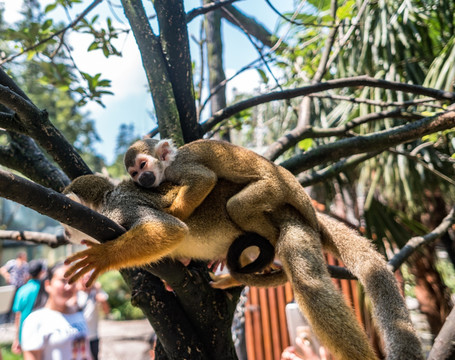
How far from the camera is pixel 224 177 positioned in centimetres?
224

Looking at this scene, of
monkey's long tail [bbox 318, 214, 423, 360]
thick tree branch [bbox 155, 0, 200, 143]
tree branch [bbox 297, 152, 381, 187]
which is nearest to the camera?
monkey's long tail [bbox 318, 214, 423, 360]

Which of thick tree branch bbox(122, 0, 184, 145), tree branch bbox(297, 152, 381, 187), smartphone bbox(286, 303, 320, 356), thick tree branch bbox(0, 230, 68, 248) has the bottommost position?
smartphone bbox(286, 303, 320, 356)

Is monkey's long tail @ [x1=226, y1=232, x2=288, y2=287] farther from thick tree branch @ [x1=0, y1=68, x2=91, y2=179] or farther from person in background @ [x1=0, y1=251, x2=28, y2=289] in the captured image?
person in background @ [x1=0, y1=251, x2=28, y2=289]

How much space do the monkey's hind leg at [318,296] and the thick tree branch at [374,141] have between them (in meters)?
0.61

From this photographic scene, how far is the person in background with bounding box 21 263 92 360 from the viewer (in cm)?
366

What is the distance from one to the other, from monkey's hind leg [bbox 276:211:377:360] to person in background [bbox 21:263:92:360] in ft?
8.65

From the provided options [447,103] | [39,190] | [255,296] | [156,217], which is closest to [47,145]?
[156,217]

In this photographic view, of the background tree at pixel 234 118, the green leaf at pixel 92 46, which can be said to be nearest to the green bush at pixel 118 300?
the background tree at pixel 234 118

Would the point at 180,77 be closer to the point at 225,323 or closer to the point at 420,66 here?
the point at 225,323

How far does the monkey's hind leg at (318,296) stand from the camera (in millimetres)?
1533

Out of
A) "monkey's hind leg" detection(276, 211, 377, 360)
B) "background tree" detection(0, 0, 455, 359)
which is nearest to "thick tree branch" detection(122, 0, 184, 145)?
"background tree" detection(0, 0, 455, 359)

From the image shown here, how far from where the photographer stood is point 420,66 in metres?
5.05

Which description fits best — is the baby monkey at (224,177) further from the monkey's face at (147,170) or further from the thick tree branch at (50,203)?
the thick tree branch at (50,203)

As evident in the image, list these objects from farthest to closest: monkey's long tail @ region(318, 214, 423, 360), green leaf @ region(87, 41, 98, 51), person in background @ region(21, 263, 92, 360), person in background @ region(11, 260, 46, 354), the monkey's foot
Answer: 1. person in background @ region(11, 260, 46, 354)
2. person in background @ region(21, 263, 92, 360)
3. green leaf @ region(87, 41, 98, 51)
4. the monkey's foot
5. monkey's long tail @ region(318, 214, 423, 360)
